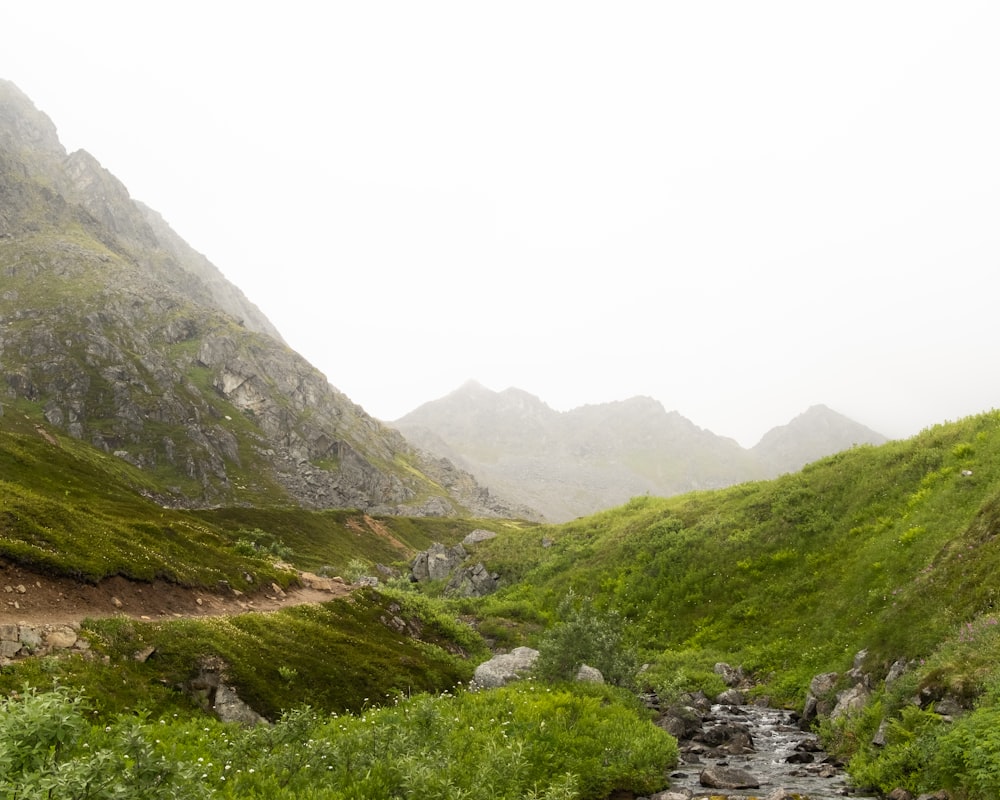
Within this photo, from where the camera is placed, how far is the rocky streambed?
17156mm

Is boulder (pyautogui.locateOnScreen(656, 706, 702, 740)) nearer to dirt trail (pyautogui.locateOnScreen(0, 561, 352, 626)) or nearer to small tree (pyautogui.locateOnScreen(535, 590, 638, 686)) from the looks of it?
small tree (pyautogui.locateOnScreen(535, 590, 638, 686))

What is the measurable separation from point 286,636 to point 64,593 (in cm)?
989

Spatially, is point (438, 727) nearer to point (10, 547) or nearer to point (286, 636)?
point (286, 636)

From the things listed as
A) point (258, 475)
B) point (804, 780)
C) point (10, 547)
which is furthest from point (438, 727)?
point (258, 475)

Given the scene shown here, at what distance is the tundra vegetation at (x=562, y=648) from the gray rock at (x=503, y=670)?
1.61 metres

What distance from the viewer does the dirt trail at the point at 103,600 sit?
2364 centimetres

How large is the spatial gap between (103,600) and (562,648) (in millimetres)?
21894

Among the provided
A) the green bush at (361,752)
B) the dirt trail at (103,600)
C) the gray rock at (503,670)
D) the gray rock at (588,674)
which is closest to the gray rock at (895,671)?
the green bush at (361,752)

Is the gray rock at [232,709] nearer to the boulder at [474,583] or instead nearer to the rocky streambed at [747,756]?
the rocky streambed at [747,756]

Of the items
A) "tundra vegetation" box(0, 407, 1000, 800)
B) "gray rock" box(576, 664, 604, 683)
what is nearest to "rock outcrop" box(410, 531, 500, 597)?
"tundra vegetation" box(0, 407, 1000, 800)

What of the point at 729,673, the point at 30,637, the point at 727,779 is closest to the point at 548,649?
the point at 727,779

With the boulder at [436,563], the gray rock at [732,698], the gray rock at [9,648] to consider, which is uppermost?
the gray rock at [9,648]

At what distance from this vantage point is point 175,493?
139m

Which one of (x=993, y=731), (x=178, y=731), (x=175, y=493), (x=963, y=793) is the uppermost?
(x=993, y=731)
